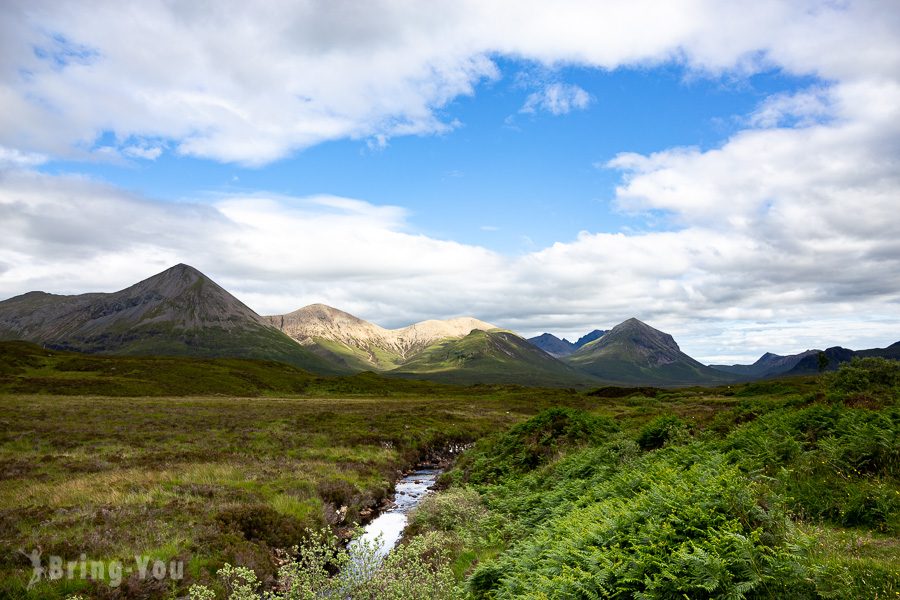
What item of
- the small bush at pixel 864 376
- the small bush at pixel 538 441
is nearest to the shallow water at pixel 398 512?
the small bush at pixel 538 441

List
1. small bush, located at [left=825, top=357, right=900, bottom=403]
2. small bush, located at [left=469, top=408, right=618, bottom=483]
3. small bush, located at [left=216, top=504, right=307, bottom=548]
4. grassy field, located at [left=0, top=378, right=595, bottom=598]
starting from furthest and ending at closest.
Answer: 1. small bush, located at [left=825, top=357, right=900, bottom=403]
2. small bush, located at [left=469, top=408, right=618, bottom=483]
3. small bush, located at [left=216, top=504, right=307, bottom=548]
4. grassy field, located at [left=0, top=378, right=595, bottom=598]

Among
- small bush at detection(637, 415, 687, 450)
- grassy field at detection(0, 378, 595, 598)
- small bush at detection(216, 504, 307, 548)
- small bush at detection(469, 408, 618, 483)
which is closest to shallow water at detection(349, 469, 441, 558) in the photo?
grassy field at detection(0, 378, 595, 598)

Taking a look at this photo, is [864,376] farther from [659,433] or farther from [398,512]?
[398,512]

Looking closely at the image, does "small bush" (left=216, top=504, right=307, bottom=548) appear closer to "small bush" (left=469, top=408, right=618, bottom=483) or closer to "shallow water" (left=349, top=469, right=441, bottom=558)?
"shallow water" (left=349, top=469, right=441, bottom=558)

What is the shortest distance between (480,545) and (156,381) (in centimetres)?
9716

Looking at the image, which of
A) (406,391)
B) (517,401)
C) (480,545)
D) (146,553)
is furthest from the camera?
(406,391)

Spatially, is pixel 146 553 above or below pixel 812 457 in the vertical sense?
below

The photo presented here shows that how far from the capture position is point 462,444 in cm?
4772

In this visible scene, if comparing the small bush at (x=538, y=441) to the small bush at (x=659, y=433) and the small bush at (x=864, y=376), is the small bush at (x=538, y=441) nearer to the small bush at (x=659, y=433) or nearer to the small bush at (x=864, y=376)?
the small bush at (x=659, y=433)

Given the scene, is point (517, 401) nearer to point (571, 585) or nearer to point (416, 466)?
point (416, 466)

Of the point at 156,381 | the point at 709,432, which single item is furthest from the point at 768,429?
the point at 156,381

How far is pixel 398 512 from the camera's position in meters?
24.2

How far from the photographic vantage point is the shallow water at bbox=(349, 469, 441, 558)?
19344mm

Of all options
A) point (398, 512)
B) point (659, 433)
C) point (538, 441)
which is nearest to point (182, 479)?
point (398, 512)
